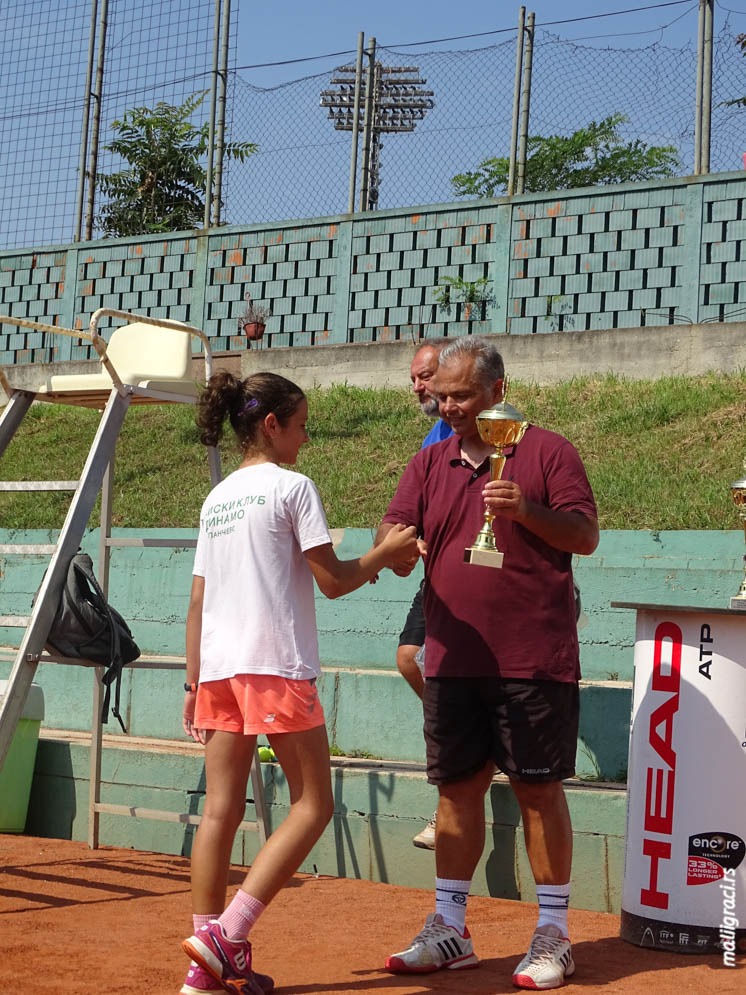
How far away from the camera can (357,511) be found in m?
8.96

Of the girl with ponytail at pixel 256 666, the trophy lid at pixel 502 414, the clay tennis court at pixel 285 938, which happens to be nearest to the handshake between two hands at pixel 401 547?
the girl with ponytail at pixel 256 666

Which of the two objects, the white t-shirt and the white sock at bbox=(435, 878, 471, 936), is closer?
the white t-shirt

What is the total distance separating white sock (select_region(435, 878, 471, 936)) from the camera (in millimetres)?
3870

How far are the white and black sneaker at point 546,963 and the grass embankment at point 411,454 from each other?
13.9 feet

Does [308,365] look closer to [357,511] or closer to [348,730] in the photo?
[357,511]

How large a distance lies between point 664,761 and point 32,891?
264cm

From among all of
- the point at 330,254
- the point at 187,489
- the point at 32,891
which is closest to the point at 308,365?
the point at 330,254

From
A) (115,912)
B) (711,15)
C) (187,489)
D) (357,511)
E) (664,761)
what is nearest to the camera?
(664,761)

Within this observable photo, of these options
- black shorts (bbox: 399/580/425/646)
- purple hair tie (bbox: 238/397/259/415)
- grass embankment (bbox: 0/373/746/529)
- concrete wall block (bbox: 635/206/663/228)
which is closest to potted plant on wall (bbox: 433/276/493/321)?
grass embankment (bbox: 0/373/746/529)

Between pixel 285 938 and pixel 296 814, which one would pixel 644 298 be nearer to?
pixel 285 938

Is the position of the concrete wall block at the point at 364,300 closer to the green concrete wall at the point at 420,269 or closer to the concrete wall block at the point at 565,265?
the green concrete wall at the point at 420,269

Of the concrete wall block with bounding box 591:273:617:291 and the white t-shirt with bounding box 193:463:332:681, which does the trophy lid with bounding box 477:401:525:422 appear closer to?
the white t-shirt with bounding box 193:463:332:681

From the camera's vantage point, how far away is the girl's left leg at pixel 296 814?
3359 mm

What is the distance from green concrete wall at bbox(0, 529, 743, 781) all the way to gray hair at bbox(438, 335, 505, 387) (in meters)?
1.95
